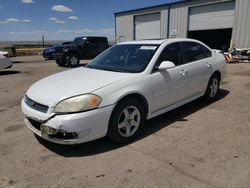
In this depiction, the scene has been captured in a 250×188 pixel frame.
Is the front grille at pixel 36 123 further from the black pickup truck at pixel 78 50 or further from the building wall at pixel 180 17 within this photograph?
the building wall at pixel 180 17

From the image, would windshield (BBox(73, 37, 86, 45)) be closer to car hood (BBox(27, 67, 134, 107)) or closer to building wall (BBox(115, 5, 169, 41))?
building wall (BBox(115, 5, 169, 41))

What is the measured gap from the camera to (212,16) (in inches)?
729

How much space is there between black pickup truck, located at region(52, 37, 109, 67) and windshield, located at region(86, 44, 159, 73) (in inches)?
384

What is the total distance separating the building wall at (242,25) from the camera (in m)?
16.3

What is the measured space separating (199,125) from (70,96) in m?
2.37

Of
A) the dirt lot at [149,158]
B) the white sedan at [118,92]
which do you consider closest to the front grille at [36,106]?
the white sedan at [118,92]

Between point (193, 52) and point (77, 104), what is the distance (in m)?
2.95

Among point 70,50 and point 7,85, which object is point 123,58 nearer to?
point 7,85

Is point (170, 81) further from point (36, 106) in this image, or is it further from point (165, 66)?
point (36, 106)

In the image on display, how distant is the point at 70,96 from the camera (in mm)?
3025

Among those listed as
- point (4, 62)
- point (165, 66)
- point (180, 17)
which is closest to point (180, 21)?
point (180, 17)

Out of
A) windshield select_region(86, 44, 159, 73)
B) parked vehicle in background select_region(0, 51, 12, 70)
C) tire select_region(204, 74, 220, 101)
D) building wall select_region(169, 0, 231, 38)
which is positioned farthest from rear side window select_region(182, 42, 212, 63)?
building wall select_region(169, 0, 231, 38)

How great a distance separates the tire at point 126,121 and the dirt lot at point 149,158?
143 mm

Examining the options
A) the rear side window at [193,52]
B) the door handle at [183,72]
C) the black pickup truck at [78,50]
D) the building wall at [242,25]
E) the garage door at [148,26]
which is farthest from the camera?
the garage door at [148,26]
